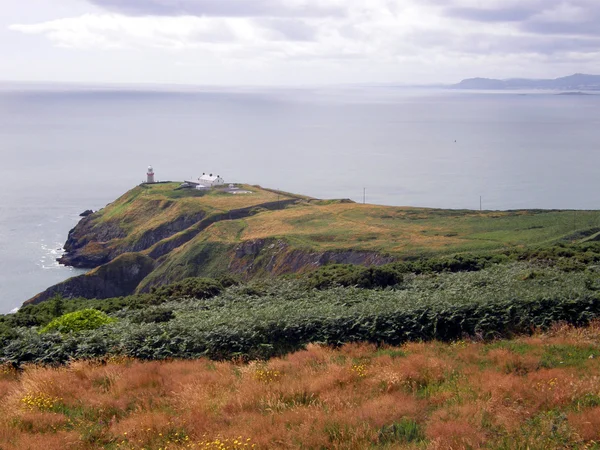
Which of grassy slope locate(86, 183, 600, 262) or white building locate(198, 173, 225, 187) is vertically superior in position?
white building locate(198, 173, 225, 187)

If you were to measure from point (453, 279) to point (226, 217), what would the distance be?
60.9m

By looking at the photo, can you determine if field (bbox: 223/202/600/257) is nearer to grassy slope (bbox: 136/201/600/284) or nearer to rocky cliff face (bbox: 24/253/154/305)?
grassy slope (bbox: 136/201/600/284)

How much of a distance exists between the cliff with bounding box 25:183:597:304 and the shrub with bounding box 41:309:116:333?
122 ft

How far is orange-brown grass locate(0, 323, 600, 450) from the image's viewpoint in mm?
8711

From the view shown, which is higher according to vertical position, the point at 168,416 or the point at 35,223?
the point at 168,416

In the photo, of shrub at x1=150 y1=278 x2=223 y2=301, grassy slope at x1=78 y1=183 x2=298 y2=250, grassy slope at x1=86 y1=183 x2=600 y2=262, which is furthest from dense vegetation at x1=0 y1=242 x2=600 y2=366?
grassy slope at x1=78 y1=183 x2=298 y2=250

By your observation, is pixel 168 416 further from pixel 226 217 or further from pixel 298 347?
pixel 226 217

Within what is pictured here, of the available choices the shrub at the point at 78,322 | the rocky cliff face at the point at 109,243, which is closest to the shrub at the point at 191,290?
the shrub at the point at 78,322

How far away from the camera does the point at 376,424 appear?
9086mm

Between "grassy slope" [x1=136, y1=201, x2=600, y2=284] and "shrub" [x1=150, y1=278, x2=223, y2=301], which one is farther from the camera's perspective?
"grassy slope" [x1=136, y1=201, x2=600, y2=284]

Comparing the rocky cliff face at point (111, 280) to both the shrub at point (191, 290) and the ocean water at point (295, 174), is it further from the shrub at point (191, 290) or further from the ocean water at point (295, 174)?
the shrub at point (191, 290)

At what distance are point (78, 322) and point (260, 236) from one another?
49531 millimetres

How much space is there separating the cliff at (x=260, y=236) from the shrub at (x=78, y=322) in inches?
1468

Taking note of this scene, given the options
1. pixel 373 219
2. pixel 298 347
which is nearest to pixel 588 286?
pixel 298 347
